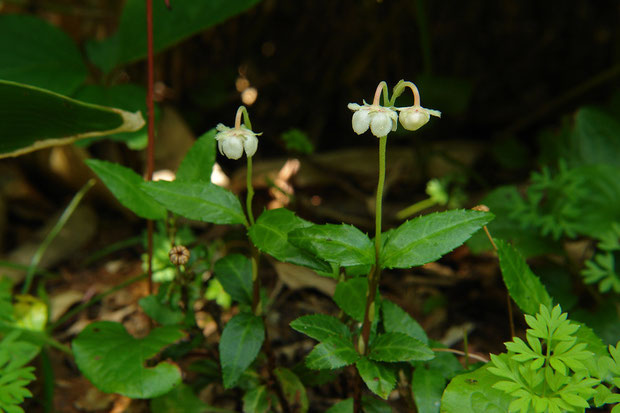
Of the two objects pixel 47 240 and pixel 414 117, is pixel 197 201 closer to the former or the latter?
pixel 414 117

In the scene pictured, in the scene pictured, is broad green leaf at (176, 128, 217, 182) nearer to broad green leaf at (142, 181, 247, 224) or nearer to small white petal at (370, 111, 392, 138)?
broad green leaf at (142, 181, 247, 224)

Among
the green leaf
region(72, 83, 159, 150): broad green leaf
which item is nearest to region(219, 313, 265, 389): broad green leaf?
the green leaf

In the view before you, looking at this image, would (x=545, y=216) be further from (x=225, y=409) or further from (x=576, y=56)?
(x=576, y=56)

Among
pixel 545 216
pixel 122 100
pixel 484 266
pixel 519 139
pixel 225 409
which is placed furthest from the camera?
pixel 519 139

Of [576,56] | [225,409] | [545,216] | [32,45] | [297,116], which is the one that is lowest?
[225,409]

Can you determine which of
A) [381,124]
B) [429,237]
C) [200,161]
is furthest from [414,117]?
[200,161]

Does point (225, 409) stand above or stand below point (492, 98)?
below

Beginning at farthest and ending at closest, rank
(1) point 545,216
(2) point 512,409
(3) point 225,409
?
(1) point 545,216
(3) point 225,409
(2) point 512,409

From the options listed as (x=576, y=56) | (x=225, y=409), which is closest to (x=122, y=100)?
(x=225, y=409)
